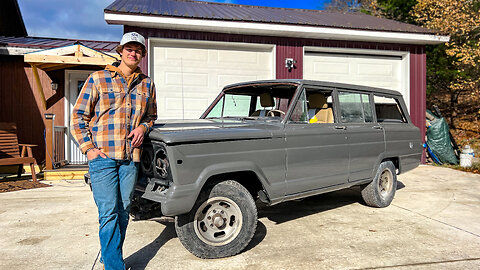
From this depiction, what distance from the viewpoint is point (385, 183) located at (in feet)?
17.0

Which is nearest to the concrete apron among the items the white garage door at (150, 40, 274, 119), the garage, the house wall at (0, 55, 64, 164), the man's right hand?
the man's right hand

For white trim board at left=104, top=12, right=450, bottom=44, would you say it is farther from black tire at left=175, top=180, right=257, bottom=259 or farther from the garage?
black tire at left=175, top=180, right=257, bottom=259

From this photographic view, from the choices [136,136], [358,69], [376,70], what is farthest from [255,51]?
[136,136]

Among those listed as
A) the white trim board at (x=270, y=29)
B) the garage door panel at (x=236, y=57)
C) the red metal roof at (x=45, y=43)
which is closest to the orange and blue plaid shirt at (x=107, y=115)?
the white trim board at (x=270, y=29)

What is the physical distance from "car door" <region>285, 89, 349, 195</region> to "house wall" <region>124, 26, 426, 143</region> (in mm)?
5110

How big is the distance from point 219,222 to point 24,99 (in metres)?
8.22

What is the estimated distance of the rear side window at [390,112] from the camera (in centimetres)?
534

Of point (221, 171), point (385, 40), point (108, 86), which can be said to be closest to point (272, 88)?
point (221, 171)

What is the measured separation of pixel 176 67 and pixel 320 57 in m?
4.10

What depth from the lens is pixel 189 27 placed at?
26.8 ft

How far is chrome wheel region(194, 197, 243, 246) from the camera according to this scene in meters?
3.05

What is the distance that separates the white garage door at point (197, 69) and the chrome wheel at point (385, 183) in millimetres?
4648

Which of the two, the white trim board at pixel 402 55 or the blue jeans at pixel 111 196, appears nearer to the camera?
the blue jeans at pixel 111 196

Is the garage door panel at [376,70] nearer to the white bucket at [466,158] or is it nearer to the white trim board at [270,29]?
the white trim board at [270,29]
